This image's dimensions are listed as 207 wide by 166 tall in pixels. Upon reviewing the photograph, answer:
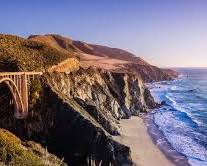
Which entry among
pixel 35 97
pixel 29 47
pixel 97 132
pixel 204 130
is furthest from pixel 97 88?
pixel 97 132

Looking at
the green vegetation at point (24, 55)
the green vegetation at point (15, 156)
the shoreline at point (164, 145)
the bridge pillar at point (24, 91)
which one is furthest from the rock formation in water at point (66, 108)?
the green vegetation at point (15, 156)

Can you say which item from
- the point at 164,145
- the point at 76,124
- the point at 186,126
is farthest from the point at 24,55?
the point at 186,126

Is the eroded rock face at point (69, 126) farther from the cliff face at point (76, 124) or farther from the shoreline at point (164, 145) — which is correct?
the shoreline at point (164, 145)

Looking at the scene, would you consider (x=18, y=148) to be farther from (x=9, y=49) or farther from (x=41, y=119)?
(x=9, y=49)

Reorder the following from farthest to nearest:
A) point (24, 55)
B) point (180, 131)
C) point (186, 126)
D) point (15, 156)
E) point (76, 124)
A: point (186, 126)
point (180, 131)
point (24, 55)
point (76, 124)
point (15, 156)

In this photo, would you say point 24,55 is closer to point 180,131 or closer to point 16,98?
point 16,98

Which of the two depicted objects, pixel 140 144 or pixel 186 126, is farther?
pixel 186 126

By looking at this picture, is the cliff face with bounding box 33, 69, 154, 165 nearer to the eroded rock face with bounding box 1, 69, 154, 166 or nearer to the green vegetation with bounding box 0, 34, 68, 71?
the eroded rock face with bounding box 1, 69, 154, 166
